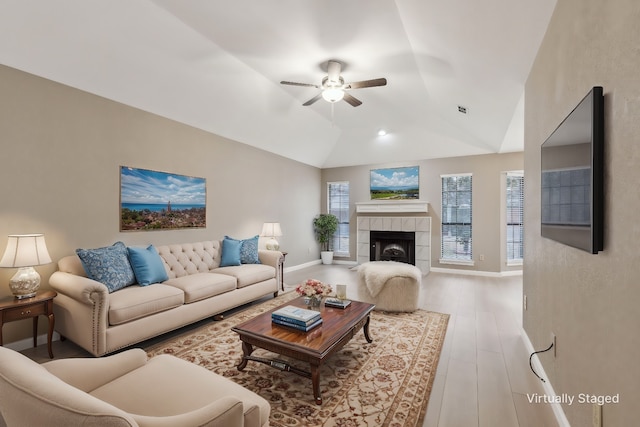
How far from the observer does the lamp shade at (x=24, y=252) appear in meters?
2.60

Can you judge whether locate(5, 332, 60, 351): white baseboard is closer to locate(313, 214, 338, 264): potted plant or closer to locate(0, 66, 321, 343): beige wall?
locate(0, 66, 321, 343): beige wall

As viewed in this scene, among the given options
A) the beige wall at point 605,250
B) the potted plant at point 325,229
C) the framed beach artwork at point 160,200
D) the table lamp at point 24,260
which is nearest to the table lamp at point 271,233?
the framed beach artwork at point 160,200

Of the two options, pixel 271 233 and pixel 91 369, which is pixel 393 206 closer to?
pixel 271 233

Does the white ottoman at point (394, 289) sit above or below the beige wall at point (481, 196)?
below

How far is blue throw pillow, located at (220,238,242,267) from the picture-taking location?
4.57 metres

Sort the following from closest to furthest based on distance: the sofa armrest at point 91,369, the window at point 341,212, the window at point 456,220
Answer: the sofa armrest at point 91,369 → the window at point 456,220 → the window at point 341,212

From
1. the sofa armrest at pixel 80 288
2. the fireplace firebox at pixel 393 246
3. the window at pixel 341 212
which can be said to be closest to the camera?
the sofa armrest at pixel 80 288

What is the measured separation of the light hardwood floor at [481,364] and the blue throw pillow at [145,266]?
674 mm

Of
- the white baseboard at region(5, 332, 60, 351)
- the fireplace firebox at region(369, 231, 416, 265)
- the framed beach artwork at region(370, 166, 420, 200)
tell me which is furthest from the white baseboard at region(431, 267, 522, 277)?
the white baseboard at region(5, 332, 60, 351)

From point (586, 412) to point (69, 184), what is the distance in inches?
184

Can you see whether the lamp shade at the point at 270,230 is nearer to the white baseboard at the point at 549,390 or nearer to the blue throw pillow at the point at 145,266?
the blue throw pillow at the point at 145,266

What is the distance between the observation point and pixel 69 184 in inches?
129

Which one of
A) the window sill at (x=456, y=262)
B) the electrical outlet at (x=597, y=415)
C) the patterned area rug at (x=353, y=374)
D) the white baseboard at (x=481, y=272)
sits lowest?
the patterned area rug at (x=353, y=374)

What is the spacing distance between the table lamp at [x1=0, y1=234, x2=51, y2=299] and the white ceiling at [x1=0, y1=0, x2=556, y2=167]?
171 cm
